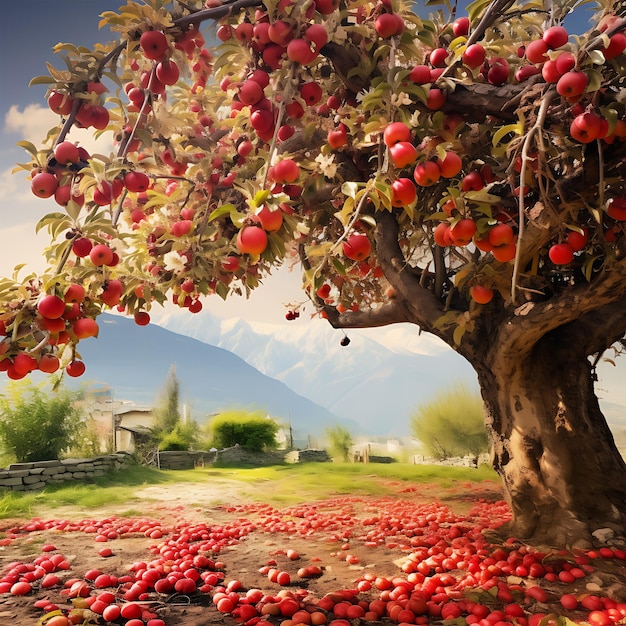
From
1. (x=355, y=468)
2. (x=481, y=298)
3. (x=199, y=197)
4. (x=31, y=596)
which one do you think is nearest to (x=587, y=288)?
(x=481, y=298)

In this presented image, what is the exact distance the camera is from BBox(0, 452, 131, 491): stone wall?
19.5 feet

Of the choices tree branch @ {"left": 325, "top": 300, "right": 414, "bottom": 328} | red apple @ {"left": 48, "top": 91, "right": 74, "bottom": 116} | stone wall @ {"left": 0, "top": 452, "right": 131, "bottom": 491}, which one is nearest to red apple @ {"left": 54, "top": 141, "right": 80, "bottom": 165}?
red apple @ {"left": 48, "top": 91, "right": 74, "bottom": 116}

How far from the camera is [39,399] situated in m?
7.21

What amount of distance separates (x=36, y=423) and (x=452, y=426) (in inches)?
266

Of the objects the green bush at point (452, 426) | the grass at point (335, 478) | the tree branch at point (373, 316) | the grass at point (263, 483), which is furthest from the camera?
the green bush at point (452, 426)

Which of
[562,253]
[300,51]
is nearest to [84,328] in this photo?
[300,51]

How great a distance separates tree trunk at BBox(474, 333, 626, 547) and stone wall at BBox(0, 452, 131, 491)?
5787 millimetres

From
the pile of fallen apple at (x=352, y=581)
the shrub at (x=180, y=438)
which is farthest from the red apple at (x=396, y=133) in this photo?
the shrub at (x=180, y=438)

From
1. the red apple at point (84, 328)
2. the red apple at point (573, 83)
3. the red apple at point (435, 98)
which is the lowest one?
the red apple at point (84, 328)

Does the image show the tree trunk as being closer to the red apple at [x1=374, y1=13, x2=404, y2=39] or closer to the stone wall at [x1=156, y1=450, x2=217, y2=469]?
the red apple at [x1=374, y1=13, x2=404, y2=39]

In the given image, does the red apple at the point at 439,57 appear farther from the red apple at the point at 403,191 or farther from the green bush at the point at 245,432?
the green bush at the point at 245,432

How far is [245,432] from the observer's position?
34.8 feet

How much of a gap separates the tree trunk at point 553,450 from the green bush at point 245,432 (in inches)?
321

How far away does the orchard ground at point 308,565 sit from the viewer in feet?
6.37
